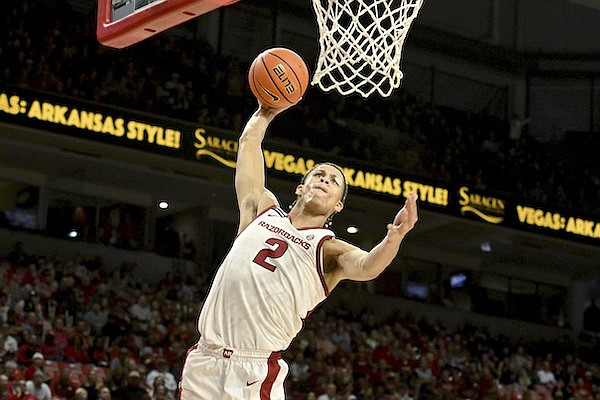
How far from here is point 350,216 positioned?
21.9 meters

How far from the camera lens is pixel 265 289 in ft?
17.2

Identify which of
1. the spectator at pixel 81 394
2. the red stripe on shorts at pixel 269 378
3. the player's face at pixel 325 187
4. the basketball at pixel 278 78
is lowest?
the spectator at pixel 81 394

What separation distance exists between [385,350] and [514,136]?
8.31 meters

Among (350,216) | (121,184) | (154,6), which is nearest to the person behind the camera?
(154,6)

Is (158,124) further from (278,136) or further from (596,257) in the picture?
(596,257)

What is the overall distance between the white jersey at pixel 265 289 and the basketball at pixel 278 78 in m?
0.77

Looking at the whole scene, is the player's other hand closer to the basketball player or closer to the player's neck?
the basketball player

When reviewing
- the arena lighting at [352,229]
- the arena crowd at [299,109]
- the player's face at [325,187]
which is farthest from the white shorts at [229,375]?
the arena lighting at [352,229]

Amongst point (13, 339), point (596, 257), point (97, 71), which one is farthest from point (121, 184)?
point (596, 257)

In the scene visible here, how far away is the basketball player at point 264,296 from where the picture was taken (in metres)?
5.19

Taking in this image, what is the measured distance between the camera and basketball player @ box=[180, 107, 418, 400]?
519cm

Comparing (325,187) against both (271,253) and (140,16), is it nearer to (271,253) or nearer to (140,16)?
(271,253)

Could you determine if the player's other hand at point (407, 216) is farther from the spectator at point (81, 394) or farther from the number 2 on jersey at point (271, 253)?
the spectator at point (81, 394)

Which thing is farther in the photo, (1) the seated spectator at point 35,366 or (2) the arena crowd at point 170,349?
(2) the arena crowd at point 170,349
